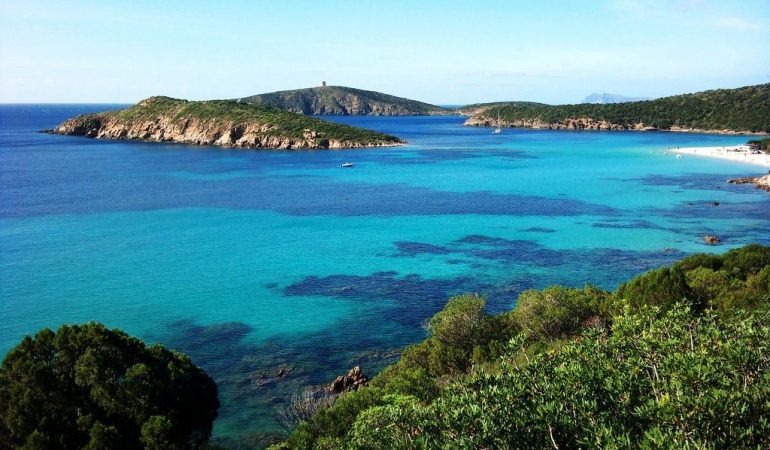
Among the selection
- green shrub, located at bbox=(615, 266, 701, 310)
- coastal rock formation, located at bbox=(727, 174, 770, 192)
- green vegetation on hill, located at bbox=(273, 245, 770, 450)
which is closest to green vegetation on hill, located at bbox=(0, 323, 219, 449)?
green vegetation on hill, located at bbox=(273, 245, 770, 450)

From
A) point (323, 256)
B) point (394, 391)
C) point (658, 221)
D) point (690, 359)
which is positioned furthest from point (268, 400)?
point (658, 221)

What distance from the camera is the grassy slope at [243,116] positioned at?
15525 cm

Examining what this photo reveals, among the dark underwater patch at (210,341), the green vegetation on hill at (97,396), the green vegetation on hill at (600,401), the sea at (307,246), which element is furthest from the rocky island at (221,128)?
the green vegetation on hill at (600,401)

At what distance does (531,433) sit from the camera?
11.9 meters

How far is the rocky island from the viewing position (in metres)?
152

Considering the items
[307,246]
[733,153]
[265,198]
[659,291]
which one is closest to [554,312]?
[659,291]

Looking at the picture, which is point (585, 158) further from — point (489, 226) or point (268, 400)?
point (268, 400)

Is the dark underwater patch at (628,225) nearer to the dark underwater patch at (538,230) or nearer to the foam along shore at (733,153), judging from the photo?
the dark underwater patch at (538,230)

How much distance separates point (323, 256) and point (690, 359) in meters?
40.0

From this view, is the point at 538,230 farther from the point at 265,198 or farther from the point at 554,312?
the point at 265,198

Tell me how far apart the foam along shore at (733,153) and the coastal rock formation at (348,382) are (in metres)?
107

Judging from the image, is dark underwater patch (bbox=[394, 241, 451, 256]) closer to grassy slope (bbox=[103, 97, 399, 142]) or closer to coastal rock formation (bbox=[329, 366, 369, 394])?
coastal rock formation (bbox=[329, 366, 369, 394])

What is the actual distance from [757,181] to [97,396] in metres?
95.2

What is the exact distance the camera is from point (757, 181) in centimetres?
8619
